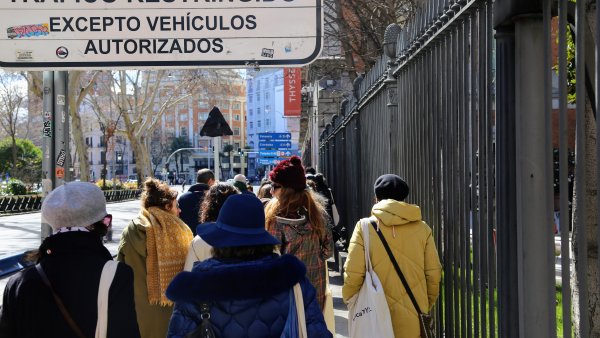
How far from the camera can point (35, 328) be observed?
3.04 metres

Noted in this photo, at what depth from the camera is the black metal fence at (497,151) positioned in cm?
243

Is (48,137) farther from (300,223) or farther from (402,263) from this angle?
(402,263)

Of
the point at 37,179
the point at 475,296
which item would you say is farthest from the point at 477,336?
the point at 37,179

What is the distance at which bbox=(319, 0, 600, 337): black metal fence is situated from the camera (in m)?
2.43

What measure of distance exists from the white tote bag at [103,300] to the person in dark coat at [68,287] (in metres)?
0.02

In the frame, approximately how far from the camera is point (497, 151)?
3100mm

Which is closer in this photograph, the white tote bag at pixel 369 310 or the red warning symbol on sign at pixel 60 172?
the white tote bag at pixel 369 310

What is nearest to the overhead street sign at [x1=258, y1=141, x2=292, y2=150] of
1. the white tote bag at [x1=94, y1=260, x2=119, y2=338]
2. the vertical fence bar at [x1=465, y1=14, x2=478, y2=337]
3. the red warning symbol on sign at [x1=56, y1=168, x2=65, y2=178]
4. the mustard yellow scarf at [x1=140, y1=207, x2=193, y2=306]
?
the red warning symbol on sign at [x1=56, y1=168, x2=65, y2=178]

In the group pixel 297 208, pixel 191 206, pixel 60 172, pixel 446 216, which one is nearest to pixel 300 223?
pixel 297 208

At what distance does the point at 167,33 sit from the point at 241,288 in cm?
247

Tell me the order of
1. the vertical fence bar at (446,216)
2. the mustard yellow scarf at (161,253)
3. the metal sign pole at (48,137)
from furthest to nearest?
the metal sign pole at (48,137)
the mustard yellow scarf at (161,253)
the vertical fence bar at (446,216)

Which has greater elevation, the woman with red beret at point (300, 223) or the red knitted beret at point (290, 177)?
the red knitted beret at point (290, 177)

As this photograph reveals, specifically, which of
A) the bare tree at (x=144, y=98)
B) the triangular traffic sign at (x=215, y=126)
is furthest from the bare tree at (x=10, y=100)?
the triangular traffic sign at (x=215, y=126)

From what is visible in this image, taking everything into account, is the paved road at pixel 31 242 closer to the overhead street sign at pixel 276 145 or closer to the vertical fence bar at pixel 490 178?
Answer: the vertical fence bar at pixel 490 178
